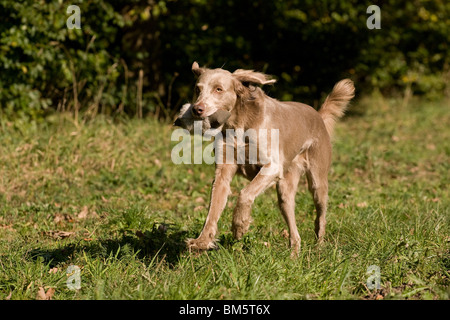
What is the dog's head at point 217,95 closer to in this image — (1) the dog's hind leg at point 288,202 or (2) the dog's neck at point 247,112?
(2) the dog's neck at point 247,112

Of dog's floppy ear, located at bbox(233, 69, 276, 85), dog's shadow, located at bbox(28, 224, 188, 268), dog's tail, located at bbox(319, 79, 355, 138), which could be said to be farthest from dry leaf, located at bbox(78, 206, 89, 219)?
dog's tail, located at bbox(319, 79, 355, 138)

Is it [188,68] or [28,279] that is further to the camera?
[188,68]

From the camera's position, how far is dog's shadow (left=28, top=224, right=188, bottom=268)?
4301 mm

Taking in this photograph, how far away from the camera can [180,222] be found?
5.32 m

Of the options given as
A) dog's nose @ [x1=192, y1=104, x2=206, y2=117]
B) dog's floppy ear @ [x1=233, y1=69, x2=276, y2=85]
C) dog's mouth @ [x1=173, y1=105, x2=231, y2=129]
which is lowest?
Result: dog's mouth @ [x1=173, y1=105, x2=231, y2=129]

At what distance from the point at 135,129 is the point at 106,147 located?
746 mm

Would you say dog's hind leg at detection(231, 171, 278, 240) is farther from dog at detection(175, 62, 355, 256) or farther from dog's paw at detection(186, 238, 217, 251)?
dog's paw at detection(186, 238, 217, 251)

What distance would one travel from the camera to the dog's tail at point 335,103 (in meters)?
5.61

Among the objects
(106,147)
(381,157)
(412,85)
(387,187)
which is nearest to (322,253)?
(387,187)

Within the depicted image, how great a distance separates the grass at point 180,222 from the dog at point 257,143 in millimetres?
213

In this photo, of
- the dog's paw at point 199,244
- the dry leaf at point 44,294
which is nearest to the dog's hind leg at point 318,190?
the dog's paw at point 199,244

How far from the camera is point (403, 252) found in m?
4.04

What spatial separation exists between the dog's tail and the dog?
0.33m
